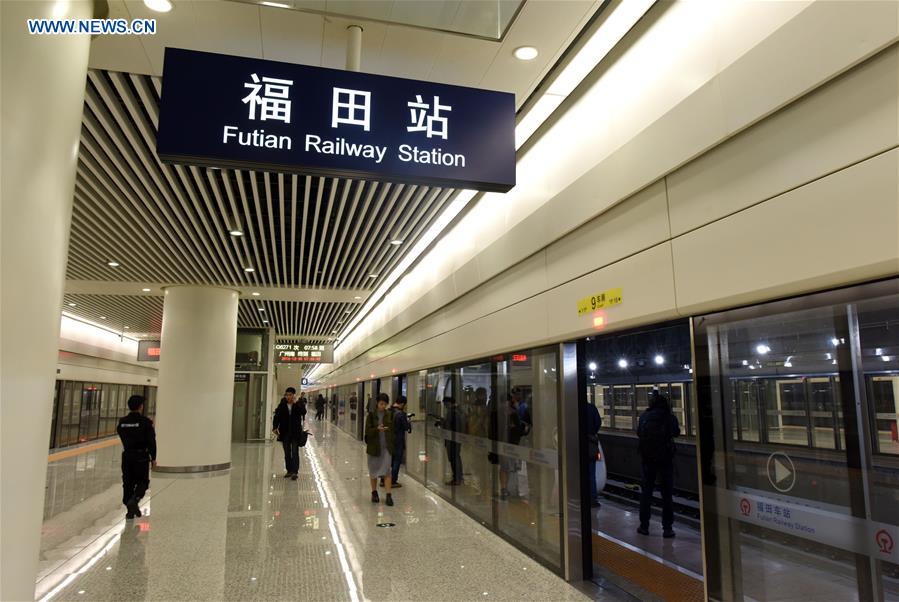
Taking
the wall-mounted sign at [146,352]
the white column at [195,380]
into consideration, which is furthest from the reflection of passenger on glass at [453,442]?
the wall-mounted sign at [146,352]

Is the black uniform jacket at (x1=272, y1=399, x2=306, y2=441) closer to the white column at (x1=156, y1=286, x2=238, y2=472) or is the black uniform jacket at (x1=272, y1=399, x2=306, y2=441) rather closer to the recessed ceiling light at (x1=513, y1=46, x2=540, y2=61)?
the white column at (x1=156, y1=286, x2=238, y2=472)

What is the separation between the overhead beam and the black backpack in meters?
7.90

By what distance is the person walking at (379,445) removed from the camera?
795 cm

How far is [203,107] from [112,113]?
8.35 ft

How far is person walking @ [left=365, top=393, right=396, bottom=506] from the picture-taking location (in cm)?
795

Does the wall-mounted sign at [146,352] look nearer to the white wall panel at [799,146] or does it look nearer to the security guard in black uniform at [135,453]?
the security guard in black uniform at [135,453]

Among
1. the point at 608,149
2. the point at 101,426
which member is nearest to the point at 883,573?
the point at 608,149

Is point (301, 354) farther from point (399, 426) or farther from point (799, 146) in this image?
point (799, 146)

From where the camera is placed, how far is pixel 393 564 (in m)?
5.21

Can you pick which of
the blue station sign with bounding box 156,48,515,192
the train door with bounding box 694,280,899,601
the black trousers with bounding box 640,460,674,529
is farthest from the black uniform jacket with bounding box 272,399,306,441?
the train door with bounding box 694,280,899,601

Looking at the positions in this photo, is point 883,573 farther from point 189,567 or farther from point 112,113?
point 112,113

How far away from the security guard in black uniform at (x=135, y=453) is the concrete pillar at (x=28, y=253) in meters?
4.58

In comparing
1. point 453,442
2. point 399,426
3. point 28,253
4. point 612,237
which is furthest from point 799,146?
point 399,426

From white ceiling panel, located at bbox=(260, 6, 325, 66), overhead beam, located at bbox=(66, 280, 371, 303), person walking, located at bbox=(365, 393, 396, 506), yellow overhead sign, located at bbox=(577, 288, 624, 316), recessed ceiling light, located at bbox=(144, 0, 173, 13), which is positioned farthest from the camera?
overhead beam, located at bbox=(66, 280, 371, 303)
